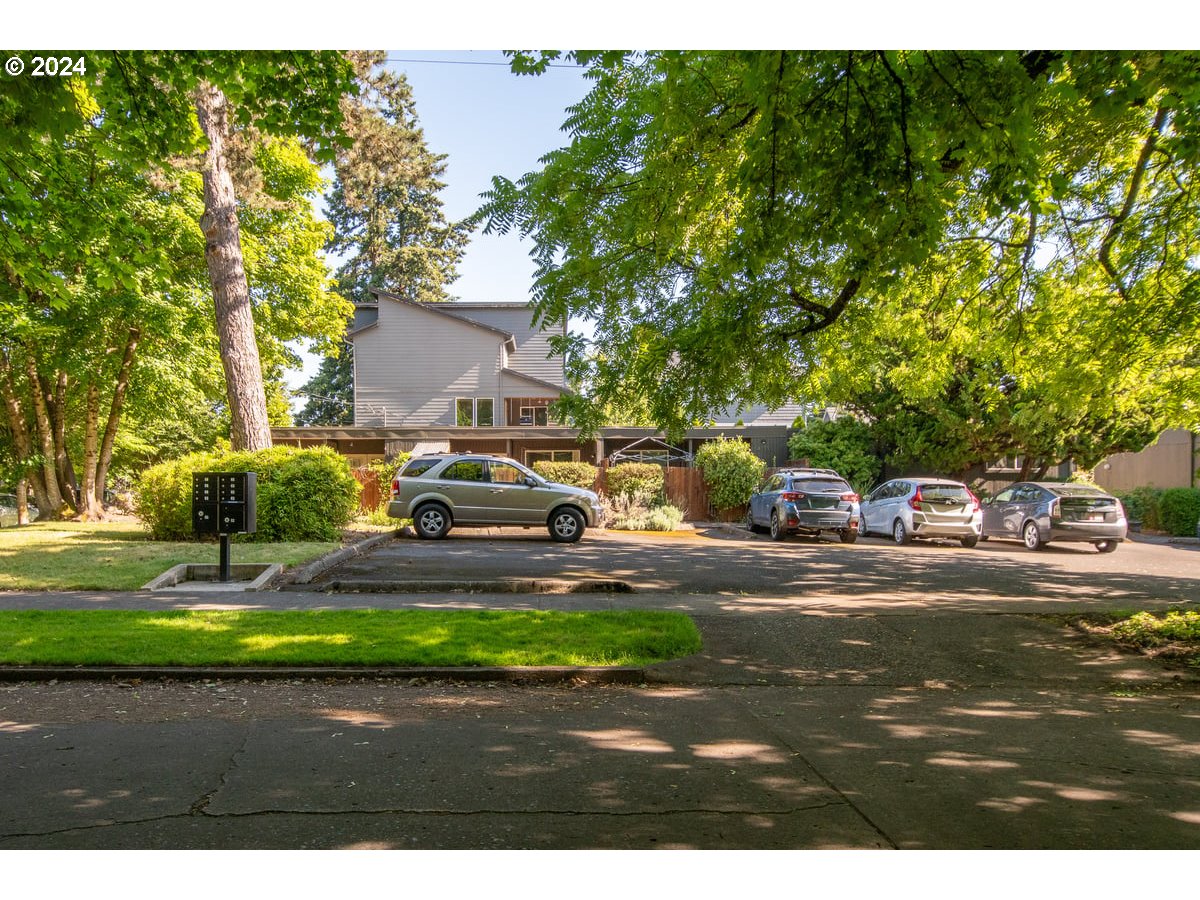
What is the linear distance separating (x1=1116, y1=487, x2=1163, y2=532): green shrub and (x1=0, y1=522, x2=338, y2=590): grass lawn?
74.8 ft

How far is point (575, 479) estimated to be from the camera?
2344cm

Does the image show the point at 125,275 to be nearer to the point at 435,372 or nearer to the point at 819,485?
the point at 819,485

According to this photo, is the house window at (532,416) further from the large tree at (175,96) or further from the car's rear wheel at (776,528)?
the large tree at (175,96)

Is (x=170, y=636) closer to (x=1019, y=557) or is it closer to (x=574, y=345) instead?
(x=574, y=345)

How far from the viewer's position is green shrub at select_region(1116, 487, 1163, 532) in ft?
72.4

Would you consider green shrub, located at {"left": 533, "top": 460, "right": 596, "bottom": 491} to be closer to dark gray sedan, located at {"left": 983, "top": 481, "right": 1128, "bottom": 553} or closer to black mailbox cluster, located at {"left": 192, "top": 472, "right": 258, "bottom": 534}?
dark gray sedan, located at {"left": 983, "top": 481, "right": 1128, "bottom": 553}

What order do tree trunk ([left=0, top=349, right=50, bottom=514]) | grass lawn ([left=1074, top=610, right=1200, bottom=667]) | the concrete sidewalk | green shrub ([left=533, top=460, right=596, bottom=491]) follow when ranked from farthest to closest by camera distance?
1. green shrub ([left=533, top=460, right=596, bottom=491])
2. tree trunk ([left=0, top=349, right=50, bottom=514])
3. grass lawn ([left=1074, top=610, right=1200, bottom=667])
4. the concrete sidewalk

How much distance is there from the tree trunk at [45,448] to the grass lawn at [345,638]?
1641 cm

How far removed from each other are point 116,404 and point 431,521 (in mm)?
11719

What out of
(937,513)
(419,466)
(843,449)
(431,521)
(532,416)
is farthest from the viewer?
(532,416)

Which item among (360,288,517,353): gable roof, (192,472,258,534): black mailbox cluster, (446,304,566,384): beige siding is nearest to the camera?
(192,472,258,534): black mailbox cluster

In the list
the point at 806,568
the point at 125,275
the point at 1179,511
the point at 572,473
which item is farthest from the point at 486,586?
the point at 1179,511

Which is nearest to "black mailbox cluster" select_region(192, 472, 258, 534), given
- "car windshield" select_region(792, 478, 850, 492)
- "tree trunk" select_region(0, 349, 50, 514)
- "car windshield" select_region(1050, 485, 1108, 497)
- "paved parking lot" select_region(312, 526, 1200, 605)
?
"paved parking lot" select_region(312, 526, 1200, 605)

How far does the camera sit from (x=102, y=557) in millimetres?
11484
